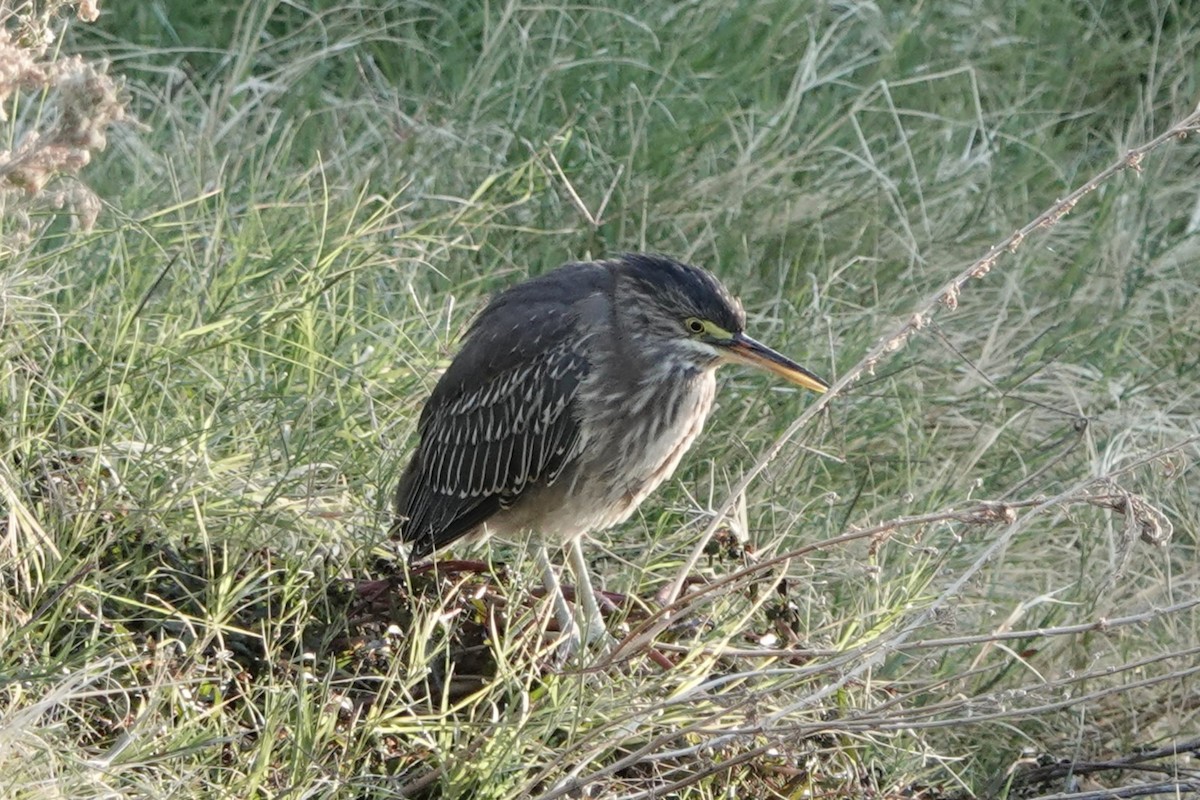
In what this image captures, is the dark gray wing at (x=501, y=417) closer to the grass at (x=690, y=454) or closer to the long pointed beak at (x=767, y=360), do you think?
the grass at (x=690, y=454)

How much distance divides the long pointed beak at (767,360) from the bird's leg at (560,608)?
70 cm

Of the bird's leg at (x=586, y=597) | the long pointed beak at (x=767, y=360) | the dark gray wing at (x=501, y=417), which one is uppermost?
the long pointed beak at (x=767, y=360)

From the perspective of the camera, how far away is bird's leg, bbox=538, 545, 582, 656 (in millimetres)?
4526

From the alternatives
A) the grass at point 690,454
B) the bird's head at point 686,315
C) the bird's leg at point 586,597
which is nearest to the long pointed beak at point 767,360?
the bird's head at point 686,315

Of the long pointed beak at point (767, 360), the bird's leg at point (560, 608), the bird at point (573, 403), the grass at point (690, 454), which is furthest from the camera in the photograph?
the bird at point (573, 403)

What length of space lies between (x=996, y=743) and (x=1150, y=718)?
1.59 ft

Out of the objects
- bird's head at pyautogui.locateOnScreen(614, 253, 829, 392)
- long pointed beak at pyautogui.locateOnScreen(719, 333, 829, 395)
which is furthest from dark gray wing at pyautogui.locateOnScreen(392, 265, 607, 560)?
long pointed beak at pyautogui.locateOnScreen(719, 333, 829, 395)

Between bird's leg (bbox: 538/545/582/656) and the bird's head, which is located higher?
the bird's head

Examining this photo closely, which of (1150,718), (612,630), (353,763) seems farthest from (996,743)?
(353,763)

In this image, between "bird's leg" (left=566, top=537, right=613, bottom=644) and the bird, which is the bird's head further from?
"bird's leg" (left=566, top=537, right=613, bottom=644)

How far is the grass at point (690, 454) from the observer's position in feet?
13.2

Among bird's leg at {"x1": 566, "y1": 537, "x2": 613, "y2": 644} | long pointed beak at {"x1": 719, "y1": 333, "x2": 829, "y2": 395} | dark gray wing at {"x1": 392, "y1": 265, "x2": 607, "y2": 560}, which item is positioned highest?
long pointed beak at {"x1": 719, "y1": 333, "x2": 829, "y2": 395}

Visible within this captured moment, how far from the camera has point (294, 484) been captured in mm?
4625

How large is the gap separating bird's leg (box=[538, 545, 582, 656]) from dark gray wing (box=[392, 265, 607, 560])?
0.78 feet
